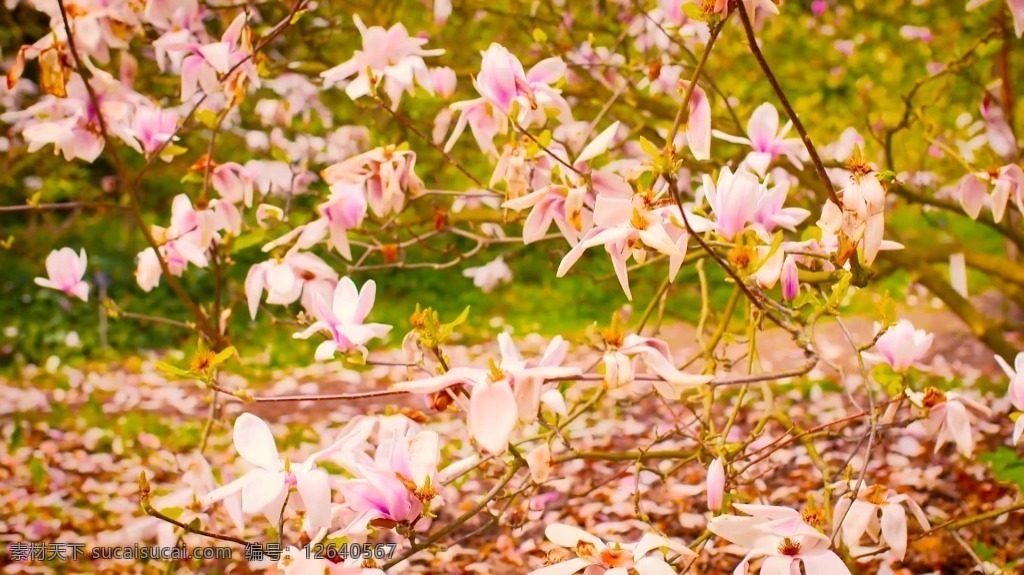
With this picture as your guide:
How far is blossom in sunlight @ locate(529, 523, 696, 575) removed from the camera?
3.59 ft

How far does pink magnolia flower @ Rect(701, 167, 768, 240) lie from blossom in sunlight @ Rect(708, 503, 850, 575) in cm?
39

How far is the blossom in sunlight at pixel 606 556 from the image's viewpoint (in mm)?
1093

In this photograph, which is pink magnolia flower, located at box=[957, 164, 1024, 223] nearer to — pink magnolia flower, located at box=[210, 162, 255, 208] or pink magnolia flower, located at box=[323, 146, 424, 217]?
pink magnolia flower, located at box=[323, 146, 424, 217]

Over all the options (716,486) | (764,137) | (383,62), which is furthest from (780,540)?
(383,62)

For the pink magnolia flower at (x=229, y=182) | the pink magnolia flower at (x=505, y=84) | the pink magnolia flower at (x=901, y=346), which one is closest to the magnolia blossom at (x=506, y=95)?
the pink magnolia flower at (x=505, y=84)

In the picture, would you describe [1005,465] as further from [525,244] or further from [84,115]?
[84,115]

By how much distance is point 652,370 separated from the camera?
116 centimetres

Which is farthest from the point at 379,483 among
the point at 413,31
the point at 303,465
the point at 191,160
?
the point at 191,160

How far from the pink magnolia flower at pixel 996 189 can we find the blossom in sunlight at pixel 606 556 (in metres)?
0.93

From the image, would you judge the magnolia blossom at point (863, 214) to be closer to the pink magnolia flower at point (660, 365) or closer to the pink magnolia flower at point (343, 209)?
the pink magnolia flower at point (660, 365)

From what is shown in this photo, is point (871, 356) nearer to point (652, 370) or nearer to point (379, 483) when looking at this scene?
point (652, 370)

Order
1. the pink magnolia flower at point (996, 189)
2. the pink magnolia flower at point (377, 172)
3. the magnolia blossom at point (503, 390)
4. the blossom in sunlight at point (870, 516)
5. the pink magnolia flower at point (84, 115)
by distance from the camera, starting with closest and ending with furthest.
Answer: the magnolia blossom at point (503, 390)
the blossom in sunlight at point (870, 516)
the pink magnolia flower at point (996, 189)
the pink magnolia flower at point (377, 172)
the pink magnolia flower at point (84, 115)

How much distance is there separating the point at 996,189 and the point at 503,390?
3.54 ft

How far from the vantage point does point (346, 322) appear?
1.36 meters
